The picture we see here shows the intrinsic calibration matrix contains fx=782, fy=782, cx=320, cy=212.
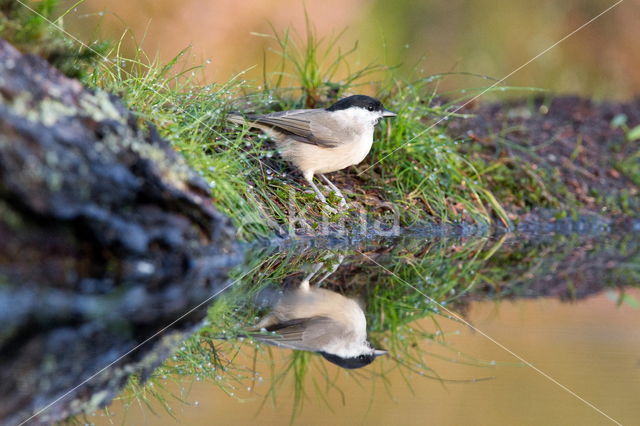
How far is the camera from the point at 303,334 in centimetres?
316

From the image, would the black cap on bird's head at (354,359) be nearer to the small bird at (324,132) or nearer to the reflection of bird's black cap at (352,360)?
the reflection of bird's black cap at (352,360)

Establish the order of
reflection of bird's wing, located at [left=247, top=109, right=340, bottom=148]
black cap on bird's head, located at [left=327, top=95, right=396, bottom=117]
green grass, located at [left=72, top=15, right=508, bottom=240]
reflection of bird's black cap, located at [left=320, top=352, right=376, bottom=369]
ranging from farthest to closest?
black cap on bird's head, located at [left=327, top=95, right=396, bottom=117] < reflection of bird's wing, located at [left=247, top=109, right=340, bottom=148] < green grass, located at [left=72, top=15, right=508, bottom=240] < reflection of bird's black cap, located at [left=320, top=352, right=376, bottom=369]

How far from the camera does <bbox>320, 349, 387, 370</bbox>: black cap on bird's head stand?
9.42 ft

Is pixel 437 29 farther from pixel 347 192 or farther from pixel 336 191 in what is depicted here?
pixel 336 191

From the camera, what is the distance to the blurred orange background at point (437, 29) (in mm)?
14047

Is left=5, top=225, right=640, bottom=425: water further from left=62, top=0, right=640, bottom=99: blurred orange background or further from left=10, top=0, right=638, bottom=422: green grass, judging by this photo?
left=62, top=0, right=640, bottom=99: blurred orange background

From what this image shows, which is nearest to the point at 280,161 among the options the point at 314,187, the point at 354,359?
the point at 314,187

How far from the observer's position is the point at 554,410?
2.44 meters

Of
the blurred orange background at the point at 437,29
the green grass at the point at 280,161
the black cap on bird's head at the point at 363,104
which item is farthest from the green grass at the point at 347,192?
the blurred orange background at the point at 437,29

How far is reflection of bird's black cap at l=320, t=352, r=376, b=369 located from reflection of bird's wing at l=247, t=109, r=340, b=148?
112 inches

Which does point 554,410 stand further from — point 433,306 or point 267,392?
point 433,306

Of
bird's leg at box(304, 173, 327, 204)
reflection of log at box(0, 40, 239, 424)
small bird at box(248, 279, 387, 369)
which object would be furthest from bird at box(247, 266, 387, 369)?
bird's leg at box(304, 173, 327, 204)

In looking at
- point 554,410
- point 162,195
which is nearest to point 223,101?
point 162,195

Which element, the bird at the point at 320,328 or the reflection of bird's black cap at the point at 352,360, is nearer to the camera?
the reflection of bird's black cap at the point at 352,360
